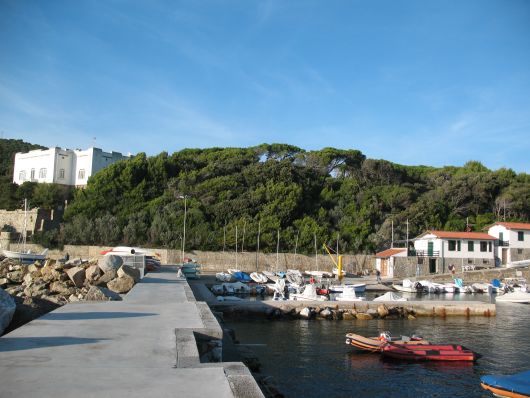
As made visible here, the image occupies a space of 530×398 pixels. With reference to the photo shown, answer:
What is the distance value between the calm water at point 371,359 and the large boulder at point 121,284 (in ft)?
16.2

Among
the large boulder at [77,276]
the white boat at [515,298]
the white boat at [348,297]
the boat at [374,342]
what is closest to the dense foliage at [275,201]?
the white boat at [515,298]

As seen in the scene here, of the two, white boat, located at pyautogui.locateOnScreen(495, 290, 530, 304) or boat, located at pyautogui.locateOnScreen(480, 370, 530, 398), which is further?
white boat, located at pyautogui.locateOnScreen(495, 290, 530, 304)

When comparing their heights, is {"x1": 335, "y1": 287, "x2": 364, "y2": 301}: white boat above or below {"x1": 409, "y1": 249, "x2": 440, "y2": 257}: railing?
below

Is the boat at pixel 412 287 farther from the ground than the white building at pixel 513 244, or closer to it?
closer to it

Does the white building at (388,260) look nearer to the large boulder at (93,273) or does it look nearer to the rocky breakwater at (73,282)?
the rocky breakwater at (73,282)

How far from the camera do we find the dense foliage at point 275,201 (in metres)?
55.5

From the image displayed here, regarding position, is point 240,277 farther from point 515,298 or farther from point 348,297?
point 515,298

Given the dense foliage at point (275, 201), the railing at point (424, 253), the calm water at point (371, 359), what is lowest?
the calm water at point (371, 359)

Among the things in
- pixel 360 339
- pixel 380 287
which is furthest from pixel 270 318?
pixel 380 287

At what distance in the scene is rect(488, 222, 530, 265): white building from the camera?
5312cm

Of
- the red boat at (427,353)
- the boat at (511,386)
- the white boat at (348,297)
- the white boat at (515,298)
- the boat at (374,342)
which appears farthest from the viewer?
the white boat at (515,298)

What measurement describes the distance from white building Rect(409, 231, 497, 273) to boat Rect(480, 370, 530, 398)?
42.1 meters

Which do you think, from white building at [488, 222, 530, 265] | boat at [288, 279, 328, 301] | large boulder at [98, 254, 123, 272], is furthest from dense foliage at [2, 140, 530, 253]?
large boulder at [98, 254, 123, 272]

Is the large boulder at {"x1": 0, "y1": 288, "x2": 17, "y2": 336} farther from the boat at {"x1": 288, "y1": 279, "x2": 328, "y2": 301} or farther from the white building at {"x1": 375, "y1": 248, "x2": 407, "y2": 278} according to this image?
the white building at {"x1": 375, "y1": 248, "x2": 407, "y2": 278}
